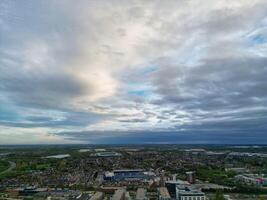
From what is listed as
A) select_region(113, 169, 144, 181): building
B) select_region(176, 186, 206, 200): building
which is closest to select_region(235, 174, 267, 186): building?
select_region(176, 186, 206, 200): building

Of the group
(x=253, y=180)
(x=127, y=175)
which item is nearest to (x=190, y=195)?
(x=253, y=180)

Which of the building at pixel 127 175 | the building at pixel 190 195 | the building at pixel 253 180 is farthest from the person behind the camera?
the building at pixel 127 175

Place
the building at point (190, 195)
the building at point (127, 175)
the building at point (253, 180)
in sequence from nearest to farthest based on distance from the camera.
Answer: the building at point (190, 195) → the building at point (253, 180) → the building at point (127, 175)

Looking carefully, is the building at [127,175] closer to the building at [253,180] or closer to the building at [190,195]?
the building at [253,180]

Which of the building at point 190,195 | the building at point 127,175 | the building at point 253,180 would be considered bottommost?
the building at point 190,195

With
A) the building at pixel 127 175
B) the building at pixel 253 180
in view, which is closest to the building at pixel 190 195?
the building at pixel 253 180

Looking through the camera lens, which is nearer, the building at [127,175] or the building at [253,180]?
the building at [253,180]

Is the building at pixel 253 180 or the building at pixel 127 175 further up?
the building at pixel 127 175

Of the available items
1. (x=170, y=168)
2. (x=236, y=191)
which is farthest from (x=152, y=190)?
(x=170, y=168)

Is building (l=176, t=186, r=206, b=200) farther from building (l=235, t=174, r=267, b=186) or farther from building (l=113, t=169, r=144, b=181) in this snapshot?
building (l=113, t=169, r=144, b=181)

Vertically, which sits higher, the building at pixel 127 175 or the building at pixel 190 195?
the building at pixel 127 175

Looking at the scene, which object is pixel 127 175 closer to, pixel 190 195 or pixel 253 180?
Result: pixel 253 180

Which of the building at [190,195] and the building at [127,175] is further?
the building at [127,175]

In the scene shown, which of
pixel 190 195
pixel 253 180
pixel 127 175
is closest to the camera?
pixel 190 195
